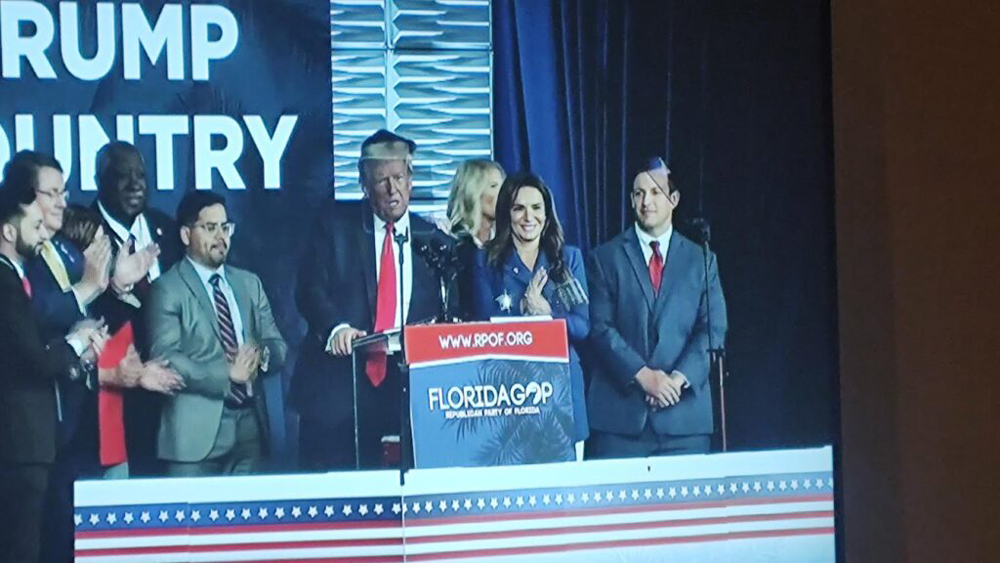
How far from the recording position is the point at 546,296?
2.11 meters

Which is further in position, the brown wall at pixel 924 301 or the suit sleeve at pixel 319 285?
the brown wall at pixel 924 301

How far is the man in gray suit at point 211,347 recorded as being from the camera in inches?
77.5

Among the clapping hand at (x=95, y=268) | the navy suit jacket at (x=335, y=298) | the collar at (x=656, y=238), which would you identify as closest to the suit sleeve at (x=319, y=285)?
the navy suit jacket at (x=335, y=298)

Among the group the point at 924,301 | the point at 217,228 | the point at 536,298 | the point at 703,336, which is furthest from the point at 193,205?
the point at 924,301

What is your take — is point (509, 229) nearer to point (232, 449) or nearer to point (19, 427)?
point (232, 449)

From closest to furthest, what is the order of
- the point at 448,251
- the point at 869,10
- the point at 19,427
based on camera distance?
the point at 19,427
the point at 448,251
the point at 869,10

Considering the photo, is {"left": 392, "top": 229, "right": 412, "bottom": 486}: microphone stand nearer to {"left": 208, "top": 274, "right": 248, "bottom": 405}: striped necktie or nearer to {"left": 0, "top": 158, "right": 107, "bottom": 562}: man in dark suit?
{"left": 208, "top": 274, "right": 248, "bottom": 405}: striped necktie

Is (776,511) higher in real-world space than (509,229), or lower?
lower

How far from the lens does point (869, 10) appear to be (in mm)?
2242

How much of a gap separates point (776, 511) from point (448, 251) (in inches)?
31.8

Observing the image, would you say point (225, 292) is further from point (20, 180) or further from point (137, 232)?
point (20, 180)

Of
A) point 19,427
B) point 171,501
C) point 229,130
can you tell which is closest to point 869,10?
point 229,130

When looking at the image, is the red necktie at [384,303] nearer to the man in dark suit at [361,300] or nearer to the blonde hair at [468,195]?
the man in dark suit at [361,300]

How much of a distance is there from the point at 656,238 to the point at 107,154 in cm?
101
